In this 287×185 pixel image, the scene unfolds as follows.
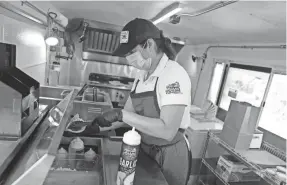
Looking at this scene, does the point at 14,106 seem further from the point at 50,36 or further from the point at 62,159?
the point at 50,36

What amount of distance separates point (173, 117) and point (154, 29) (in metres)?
0.57

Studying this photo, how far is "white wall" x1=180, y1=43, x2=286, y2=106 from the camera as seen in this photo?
9.04ft

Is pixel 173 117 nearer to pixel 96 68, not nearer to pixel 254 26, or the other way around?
pixel 254 26

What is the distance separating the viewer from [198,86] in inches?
184

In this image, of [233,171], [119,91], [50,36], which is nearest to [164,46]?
[50,36]

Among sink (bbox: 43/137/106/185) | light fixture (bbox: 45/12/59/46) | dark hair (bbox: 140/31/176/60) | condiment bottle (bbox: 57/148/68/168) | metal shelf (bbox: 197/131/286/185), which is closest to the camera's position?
sink (bbox: 43/137/106/185)

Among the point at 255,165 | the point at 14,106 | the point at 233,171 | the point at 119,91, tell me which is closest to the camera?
the point at 14,106

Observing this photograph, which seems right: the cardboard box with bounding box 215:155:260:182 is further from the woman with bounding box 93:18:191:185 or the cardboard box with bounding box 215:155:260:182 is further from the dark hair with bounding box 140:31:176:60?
the dark hair with bounding box 140:31:176:60

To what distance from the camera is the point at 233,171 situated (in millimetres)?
2422

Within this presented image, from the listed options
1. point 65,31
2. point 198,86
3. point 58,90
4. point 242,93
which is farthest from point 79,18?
point 242,93

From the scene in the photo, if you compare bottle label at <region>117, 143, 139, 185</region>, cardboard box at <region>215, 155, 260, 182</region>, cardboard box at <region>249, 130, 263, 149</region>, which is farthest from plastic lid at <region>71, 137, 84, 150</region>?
cardboard box at <region>249, 130, 263, 149</region>

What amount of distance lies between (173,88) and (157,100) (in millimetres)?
154

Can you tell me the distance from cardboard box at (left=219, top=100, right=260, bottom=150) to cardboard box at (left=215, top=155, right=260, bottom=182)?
246 millimetres

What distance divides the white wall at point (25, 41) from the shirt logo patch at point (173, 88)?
1.25 m
